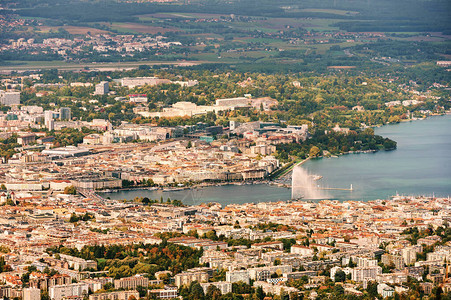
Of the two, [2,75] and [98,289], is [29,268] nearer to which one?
[98,289]

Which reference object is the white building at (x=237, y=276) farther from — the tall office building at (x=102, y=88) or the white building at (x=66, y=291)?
the tall office building at (x=102, y=88)

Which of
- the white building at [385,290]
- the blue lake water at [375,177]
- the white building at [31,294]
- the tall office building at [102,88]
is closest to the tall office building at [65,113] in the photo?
the tall office building at [102,88]

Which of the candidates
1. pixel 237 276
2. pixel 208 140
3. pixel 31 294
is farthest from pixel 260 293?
pixel 208 140

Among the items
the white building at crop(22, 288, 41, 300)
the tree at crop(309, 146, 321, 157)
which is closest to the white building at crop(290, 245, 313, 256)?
the white building at crop(22, 288, 41, 300)

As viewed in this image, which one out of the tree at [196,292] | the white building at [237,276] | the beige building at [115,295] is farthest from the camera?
the white building at [237,276]

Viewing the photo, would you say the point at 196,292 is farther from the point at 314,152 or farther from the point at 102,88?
the point at 102,88

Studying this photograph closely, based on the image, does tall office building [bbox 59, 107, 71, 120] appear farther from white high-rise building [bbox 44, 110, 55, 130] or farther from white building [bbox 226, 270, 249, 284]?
white building [bbox 226, 270, 249, 284]
